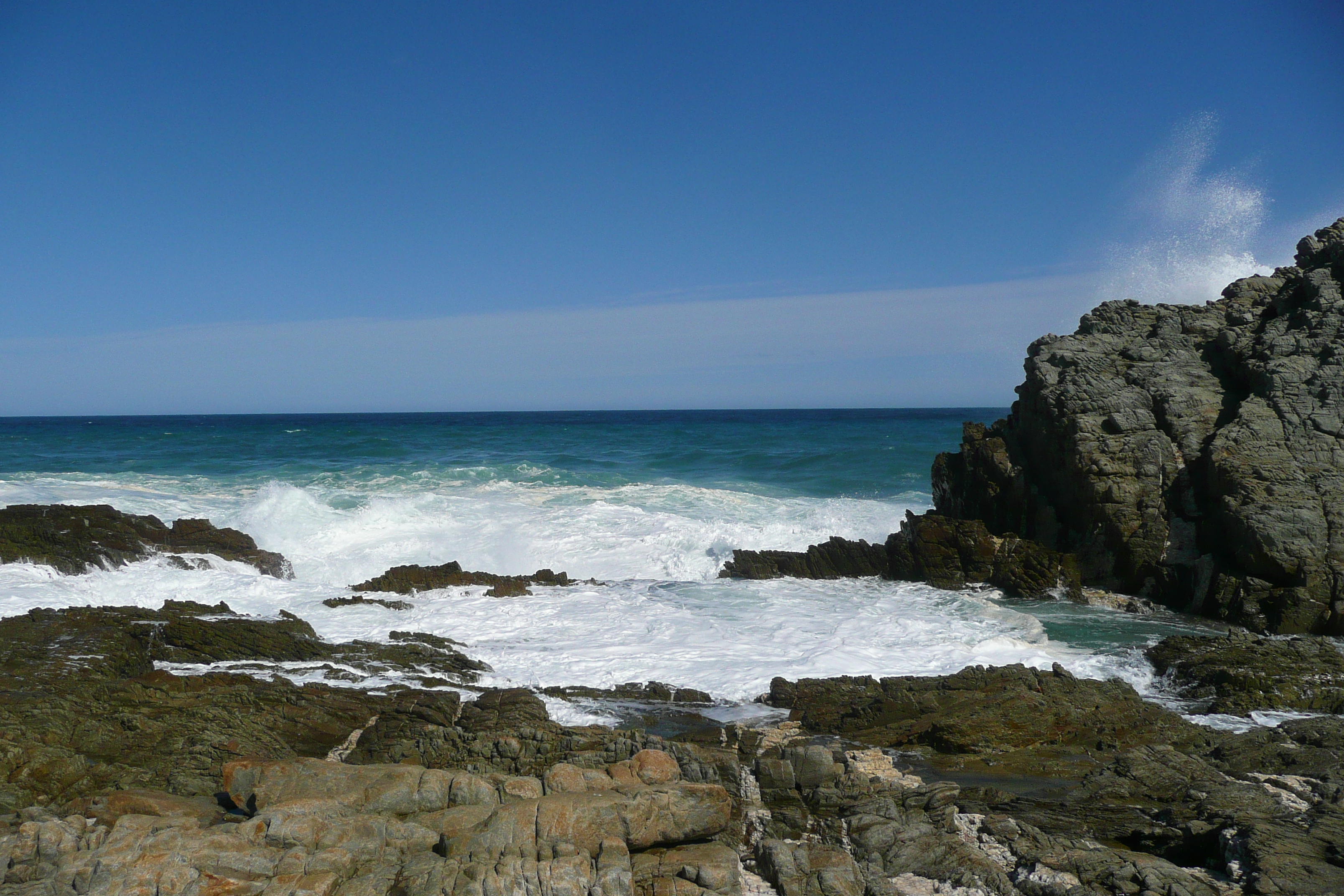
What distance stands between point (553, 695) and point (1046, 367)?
13426 mm

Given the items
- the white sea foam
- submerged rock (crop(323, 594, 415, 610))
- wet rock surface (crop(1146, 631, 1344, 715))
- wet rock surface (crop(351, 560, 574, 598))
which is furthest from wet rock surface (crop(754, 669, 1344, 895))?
submerged rock (crop(323, 594, 415, 610))

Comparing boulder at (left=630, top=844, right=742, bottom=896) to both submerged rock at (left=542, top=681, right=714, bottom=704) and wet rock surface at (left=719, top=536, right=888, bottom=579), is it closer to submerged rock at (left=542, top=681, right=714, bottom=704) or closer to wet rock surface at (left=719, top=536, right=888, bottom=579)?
submerged rock at (left=542, top=681, right=714, bottom=704)

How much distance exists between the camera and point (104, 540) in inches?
608

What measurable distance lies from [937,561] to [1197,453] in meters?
5.31

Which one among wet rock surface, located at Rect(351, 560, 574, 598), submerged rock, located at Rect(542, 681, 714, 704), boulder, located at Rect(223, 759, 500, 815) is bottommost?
submerged rock, located at Rect(542, 681, 714, 704)

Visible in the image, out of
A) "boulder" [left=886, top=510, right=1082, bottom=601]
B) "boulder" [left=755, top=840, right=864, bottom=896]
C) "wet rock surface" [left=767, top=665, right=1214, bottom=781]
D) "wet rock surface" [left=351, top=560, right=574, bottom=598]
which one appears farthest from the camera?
"boulder" [left=886, top=510, right=1082, bottom=601]

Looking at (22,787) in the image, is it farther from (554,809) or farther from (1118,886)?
(1118,886)

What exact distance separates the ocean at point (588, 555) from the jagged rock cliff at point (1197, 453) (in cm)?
151

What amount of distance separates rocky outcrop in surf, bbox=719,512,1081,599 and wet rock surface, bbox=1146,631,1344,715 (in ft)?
13.5

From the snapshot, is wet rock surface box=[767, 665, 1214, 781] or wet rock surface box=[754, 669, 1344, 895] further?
wet rock surface box=[767, 665, 1214, 781]

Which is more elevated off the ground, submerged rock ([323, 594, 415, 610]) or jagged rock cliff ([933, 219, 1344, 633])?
jagged rock cliff ([933, 219, 1344, 633])

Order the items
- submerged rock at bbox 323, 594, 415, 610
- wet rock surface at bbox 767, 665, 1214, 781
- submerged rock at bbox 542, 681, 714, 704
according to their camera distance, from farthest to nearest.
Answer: submerged rock at bbox 323, 594, 415, 610, submerged rock at bbox 542, 681, 714, 704, wet rock surface at bbox 767, 665, 1214, 781

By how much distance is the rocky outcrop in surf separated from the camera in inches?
635

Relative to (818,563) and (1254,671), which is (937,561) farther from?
(1254,671)
